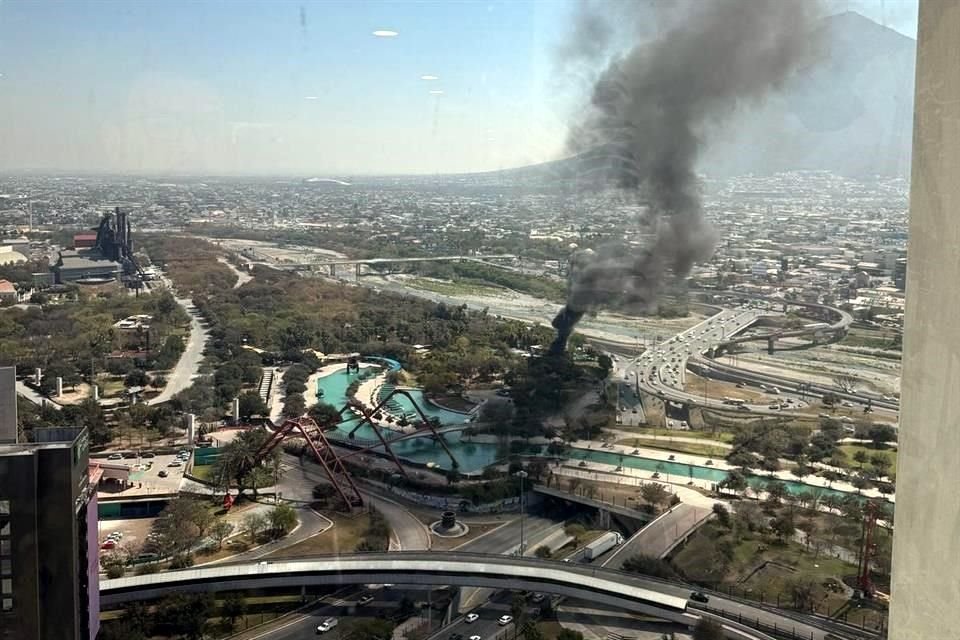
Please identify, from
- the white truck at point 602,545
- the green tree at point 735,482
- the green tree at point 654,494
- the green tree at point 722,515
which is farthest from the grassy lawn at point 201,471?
the green tree at point 735,482

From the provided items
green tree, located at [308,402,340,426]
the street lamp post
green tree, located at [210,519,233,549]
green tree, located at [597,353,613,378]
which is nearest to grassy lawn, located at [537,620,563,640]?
the street lamp post

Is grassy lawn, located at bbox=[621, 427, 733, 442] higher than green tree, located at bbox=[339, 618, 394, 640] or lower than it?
higher

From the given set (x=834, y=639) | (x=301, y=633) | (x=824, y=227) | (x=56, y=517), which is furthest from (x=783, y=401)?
(x=56, y=517)

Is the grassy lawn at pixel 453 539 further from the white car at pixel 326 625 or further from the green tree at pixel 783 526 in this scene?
the green tree at pixel 783 526

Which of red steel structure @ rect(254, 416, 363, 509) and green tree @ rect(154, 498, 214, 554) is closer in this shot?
green tree @ rect(154, 498, 214, 554)

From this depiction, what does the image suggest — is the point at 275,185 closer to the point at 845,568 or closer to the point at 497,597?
the point at 497,597

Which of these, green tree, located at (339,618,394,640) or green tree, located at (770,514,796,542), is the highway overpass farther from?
green tree, located at (770,514,796,542)

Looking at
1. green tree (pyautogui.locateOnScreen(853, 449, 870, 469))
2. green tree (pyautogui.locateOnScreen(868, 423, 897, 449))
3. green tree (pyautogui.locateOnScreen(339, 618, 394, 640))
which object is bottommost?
green tree (pyautogui.locateOnScreen(339, 618, 394, 640))
